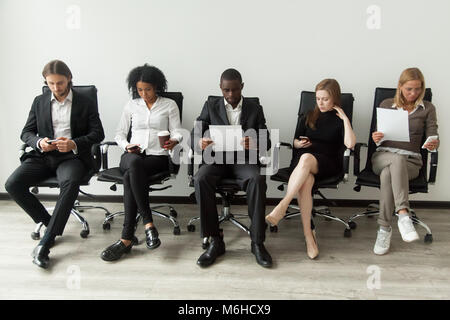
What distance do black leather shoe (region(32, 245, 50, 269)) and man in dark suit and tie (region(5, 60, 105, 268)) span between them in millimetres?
47

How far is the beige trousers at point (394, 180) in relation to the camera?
2.32 meters

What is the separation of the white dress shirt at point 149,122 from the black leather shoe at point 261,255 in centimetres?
97

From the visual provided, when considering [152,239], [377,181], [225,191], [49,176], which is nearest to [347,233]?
[377,181]

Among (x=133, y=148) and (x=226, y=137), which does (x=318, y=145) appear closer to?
(x=226, y=137)

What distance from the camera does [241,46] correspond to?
9.82 feet

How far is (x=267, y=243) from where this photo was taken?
2500 mm

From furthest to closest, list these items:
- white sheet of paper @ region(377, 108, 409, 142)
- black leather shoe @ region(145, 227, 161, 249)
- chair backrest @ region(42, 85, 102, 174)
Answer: chair backrest @ region(42, 85, 102, 174), white sheet of paper @ region(377, 108, 409, 142), black leather shoe @ region(145, 227, 161, 249)

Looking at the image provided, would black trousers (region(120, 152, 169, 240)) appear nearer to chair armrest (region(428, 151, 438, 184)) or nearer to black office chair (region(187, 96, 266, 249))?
black office chair (region(187, 96, 266, 249))

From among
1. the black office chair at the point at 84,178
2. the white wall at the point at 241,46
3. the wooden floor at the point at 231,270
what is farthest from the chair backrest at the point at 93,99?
the wooden floor at the point at 231,270

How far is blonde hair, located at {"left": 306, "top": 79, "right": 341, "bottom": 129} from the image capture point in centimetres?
250

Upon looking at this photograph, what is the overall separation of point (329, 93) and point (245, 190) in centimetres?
93

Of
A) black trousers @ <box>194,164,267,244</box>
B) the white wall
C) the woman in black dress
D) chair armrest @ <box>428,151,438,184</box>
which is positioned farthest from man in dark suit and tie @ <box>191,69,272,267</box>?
chair armrest @ <box>428,151,438,184</box>

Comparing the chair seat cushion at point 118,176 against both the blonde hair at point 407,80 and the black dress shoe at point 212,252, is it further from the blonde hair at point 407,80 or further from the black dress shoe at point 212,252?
the blonde hair at point 407,80

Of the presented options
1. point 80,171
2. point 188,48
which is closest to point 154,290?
point 80,171
